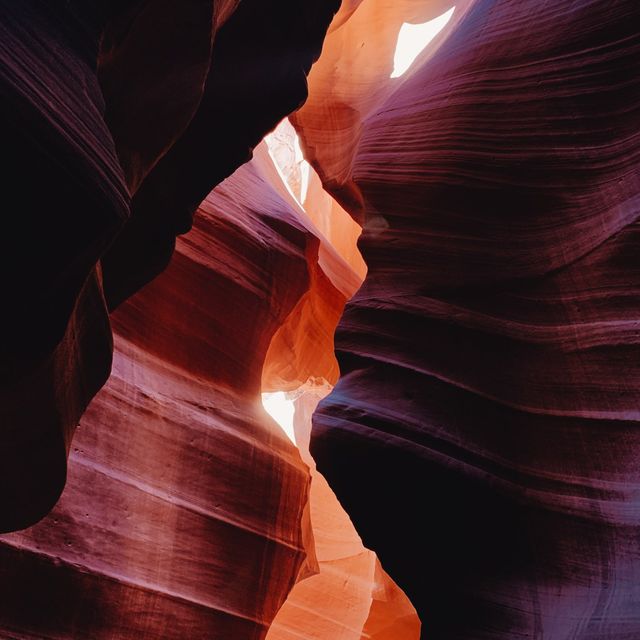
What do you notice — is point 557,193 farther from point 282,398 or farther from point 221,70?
point 282,398

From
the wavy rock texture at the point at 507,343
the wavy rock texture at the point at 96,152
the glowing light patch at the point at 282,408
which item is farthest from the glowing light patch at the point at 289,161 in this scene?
the wavy rock texture at the point at 96,152

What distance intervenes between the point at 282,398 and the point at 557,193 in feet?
14.2

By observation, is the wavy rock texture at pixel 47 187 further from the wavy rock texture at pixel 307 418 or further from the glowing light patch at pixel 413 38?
the glowing light patch at pixel 413 38

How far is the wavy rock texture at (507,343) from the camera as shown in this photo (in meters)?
2.35

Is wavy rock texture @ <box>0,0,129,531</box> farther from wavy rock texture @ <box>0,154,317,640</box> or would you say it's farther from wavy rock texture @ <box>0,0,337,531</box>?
wavy rock texture @ <box>0,154,317,640</box>

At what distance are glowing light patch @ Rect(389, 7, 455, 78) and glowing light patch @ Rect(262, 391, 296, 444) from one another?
3059 mm

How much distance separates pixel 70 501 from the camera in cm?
271

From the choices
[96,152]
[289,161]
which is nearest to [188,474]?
[96,152]

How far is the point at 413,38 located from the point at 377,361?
2.65m

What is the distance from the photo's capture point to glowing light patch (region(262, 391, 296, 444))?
22.0 feet

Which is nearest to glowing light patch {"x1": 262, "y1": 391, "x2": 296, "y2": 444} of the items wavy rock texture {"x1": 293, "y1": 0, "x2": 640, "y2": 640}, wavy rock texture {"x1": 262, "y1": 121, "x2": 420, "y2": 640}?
wavy rock texture {"x1": 262, "y1": 121, "x2": 420, "y2": 640}

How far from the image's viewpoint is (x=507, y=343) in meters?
2.65

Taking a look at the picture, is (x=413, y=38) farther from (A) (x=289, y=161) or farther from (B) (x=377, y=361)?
(B) (x=377, y=361)

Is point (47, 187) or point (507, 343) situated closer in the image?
point (47, 187)
